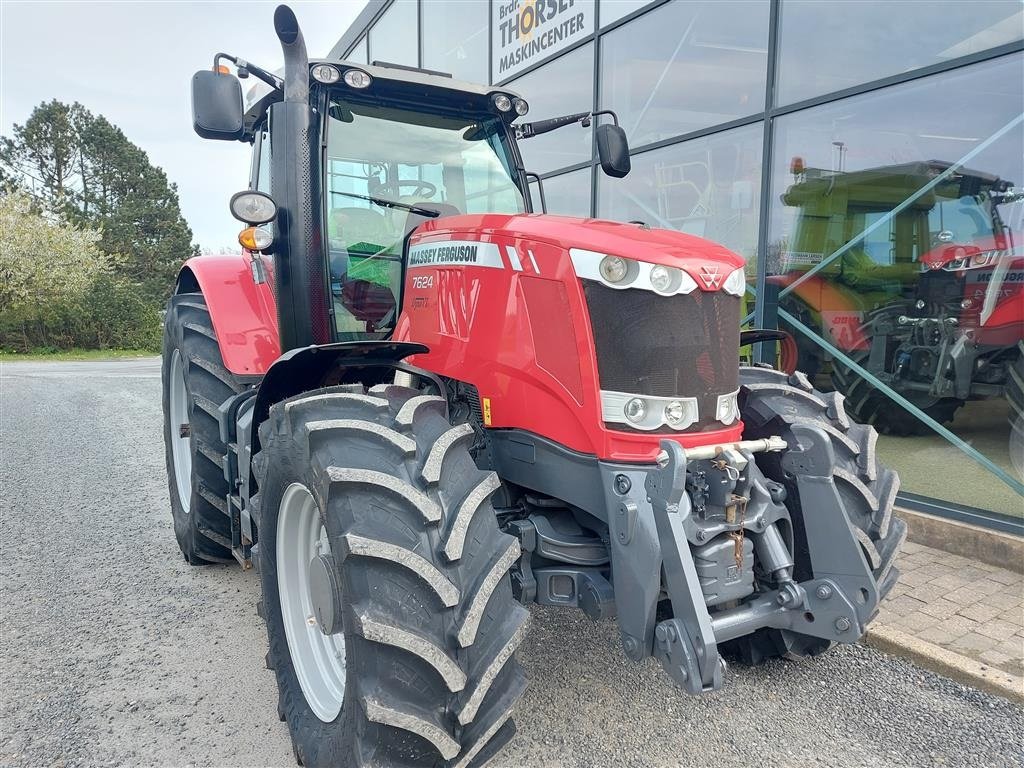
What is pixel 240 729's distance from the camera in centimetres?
254

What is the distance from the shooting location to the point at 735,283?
2.40 meters

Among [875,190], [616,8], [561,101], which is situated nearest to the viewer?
[875,190]

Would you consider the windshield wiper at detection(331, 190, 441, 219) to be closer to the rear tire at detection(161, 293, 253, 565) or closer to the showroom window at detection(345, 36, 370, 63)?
the rear tire at detection(161, 293, 253, 565)

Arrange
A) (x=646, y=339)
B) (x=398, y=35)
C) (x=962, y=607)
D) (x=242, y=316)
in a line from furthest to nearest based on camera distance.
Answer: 1. (x=398, y=35)
2. (x=242, y=316)
3. (x=962, y=607)
4. (x=646, y=339)

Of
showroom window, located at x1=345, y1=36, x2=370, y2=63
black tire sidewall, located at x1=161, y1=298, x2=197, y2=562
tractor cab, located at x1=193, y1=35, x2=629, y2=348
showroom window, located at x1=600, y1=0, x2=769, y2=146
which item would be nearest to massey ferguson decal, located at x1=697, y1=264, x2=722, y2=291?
tractor cab, located at x1=193, y1=35, x2=629, y2=348

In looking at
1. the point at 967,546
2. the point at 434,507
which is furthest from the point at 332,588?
the point at 967,546

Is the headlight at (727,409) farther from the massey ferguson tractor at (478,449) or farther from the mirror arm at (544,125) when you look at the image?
the mirror arm at (544,125)

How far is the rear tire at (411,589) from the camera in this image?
1.84 meters

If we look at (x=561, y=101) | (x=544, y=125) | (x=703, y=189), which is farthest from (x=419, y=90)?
(x=561, y=101)

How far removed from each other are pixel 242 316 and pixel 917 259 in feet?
14.1

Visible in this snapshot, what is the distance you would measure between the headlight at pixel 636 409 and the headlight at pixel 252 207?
5.38ft

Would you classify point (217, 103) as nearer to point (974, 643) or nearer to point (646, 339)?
point (646, 339)

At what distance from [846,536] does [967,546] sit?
96.3 inches

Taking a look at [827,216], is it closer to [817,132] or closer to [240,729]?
[817,132]
